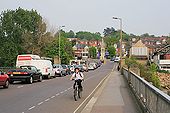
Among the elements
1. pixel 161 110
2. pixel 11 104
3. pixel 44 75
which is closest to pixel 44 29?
pixel 44 75

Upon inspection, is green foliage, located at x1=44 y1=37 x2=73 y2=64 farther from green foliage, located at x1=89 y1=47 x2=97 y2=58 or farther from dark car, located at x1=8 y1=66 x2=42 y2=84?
green foliage, located at x1=89 y1=47 x2=97 y2=58

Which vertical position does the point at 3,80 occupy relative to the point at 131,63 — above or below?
below

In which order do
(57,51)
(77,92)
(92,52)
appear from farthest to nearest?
(92,52)
(57,51)
(77,92)

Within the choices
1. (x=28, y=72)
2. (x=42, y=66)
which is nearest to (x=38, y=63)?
(x=42, y=66)

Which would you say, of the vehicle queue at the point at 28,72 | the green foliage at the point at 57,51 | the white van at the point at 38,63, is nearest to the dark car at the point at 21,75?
the vehicle queue at the point at 28,72

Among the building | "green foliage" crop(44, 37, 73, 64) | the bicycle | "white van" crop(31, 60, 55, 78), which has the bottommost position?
the bicycle

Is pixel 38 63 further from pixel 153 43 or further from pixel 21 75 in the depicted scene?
pixel 153 43

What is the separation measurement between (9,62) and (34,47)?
21.3ft

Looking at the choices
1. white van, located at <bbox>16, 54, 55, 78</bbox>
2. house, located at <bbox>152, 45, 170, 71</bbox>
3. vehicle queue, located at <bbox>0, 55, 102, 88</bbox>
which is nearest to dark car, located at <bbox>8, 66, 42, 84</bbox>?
vehicle queue, located at <bbox>0, 55, 102, 88</bbox>

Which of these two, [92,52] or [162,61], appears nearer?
[162,61]

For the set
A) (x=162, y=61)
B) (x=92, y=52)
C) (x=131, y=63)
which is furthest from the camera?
(x=92, y=52)

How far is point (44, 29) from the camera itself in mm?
75188

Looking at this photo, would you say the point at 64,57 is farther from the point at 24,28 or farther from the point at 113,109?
the point at 113,109

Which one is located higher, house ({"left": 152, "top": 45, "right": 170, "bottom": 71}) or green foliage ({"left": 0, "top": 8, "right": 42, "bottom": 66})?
green foliage ({"left": 0, "top": 8, "right": 42, "bottom": 66})
